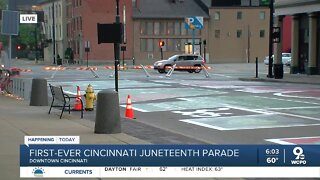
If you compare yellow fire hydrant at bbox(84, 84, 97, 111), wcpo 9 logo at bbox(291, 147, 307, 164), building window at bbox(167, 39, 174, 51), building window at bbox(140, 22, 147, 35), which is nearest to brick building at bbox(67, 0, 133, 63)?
building window at bbox(140, 22, 147, 35)

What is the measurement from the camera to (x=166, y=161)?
537cm

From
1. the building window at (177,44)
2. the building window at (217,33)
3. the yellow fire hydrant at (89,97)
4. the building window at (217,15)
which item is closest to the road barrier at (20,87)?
the yellow fire hydrant at (89,97)

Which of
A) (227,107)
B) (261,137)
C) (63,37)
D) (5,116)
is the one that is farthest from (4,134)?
(63,37)

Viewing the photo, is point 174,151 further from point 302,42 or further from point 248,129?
point 302,42

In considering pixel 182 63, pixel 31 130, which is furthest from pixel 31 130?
pixel 182 63

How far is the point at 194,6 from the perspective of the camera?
94.1 meters

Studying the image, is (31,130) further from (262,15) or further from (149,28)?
(262,15)

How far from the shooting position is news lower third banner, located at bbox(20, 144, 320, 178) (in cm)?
534

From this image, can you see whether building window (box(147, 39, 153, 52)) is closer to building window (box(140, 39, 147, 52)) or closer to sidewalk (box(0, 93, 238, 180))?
building window (box(140, 39, 147, 52))

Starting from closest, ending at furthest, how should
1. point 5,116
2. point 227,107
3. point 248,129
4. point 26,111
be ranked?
1. point 248,129
2. point 5,116
3. point 26,111
4. point 227,107

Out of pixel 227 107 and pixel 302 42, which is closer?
pixel 227 107

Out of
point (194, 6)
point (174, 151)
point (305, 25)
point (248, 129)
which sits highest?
point (194, 6)

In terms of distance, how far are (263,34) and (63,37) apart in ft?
115

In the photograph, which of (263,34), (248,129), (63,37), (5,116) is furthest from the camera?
(63,37)
